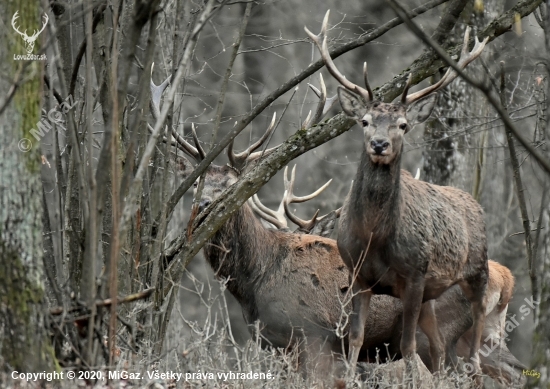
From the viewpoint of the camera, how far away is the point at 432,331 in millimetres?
8602

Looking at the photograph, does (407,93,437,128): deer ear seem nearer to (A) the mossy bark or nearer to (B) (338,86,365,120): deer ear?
(B) (338,86,365,120): deer ear

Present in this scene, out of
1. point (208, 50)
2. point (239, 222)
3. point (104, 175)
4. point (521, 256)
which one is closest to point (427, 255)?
point (239, 222)

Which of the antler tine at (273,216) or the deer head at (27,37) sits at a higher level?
the deer head at (27,37)

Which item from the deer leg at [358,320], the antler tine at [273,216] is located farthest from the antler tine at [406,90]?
the antler tine at [273,216]

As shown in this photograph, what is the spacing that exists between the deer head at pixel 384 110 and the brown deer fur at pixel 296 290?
1832 mm

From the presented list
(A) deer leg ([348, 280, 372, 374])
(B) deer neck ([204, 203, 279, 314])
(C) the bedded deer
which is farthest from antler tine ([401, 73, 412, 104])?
(B) deer neck ([204, 203, 279, 314])

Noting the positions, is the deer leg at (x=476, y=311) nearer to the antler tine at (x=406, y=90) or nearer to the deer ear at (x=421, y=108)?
the deer ear at (x=421, y=108)

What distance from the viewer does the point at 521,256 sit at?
17188mm

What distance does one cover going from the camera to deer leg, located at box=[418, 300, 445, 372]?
860cm

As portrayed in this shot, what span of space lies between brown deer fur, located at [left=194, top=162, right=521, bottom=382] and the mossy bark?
3.80m

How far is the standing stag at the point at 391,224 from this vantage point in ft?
24.7

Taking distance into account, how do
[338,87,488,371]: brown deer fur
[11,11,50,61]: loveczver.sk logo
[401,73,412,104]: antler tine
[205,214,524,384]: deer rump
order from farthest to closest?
[205,214,524,384]: deer rump → [401,73,412,104]: antler tine → [338,87,488,371]: brown deer fur → [11,11,50,61]: loveczver.sk logo

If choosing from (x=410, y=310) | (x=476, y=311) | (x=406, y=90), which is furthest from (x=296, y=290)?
(x=406, y=90)

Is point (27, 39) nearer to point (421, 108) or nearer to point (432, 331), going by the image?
point (421, 108)
